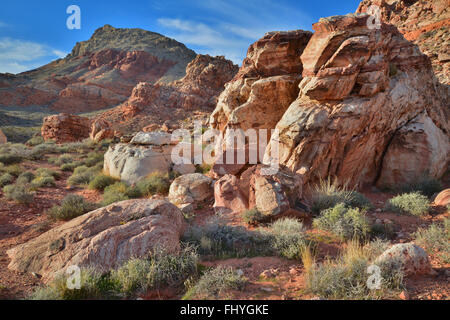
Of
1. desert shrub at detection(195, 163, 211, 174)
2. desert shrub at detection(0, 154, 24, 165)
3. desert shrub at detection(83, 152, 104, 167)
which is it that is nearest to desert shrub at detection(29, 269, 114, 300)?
desert shrub at detection(195, 163, 211, 174)

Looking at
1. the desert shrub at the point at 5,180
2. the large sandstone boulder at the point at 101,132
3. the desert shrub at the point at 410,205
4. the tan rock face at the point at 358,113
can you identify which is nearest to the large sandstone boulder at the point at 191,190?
the tan rock face at the point at 358,113

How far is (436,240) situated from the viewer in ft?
12.2

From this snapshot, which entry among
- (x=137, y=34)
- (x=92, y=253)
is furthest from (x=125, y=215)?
(x=137, y=34)

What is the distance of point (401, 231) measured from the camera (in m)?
4.41

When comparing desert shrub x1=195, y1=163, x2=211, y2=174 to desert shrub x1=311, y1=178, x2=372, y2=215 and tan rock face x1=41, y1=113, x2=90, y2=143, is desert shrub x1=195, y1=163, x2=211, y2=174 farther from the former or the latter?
tan rock face x1=41, y1=113, x2=90, y2=143

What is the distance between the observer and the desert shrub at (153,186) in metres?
7.59

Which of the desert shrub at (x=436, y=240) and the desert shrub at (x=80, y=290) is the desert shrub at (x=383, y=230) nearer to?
the desert shrub at (x=436, y=240)

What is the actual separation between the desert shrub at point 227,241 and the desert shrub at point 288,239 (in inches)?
6.1

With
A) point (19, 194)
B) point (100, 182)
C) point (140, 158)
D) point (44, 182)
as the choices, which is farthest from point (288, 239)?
point (44, 182)

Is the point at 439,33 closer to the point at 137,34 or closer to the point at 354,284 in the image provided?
the point at 354,284

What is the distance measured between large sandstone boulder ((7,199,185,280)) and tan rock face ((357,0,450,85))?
1810 centimetres

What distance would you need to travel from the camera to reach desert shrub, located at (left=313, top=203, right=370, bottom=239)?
4.20 metres

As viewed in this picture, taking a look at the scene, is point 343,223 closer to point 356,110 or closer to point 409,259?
point 409,259

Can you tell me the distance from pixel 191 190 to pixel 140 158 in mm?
2958
